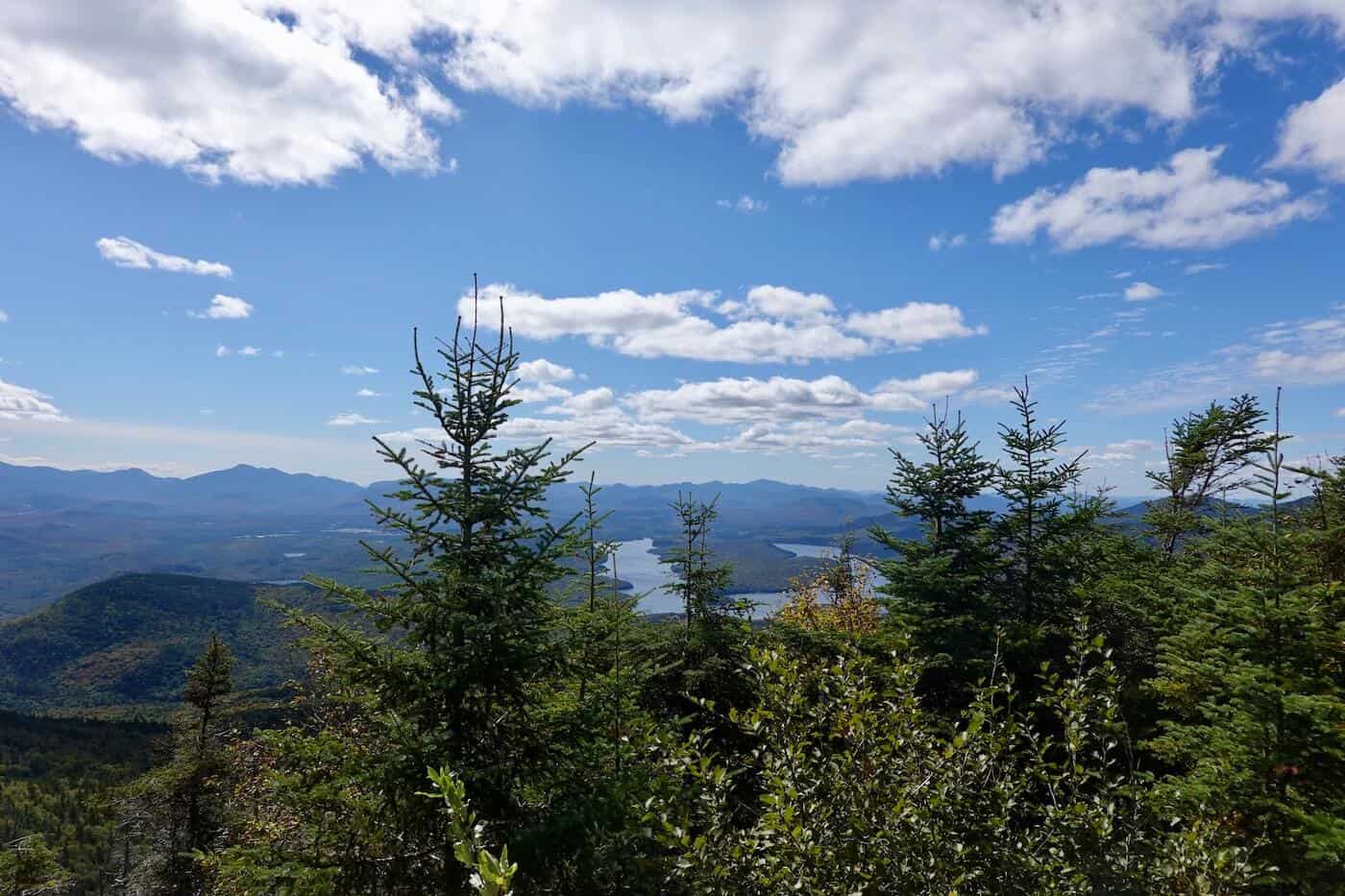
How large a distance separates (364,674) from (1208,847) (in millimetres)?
6740

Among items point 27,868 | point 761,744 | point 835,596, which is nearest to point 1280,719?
point 761,744

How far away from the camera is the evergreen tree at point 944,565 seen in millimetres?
13211

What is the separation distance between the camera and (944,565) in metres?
13.5

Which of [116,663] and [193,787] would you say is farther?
[116,663]

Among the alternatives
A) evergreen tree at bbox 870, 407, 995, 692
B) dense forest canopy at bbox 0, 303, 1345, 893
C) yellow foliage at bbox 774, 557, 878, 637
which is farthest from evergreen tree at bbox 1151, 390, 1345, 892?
yellow foliage at bbox 774, 557, 878, 637

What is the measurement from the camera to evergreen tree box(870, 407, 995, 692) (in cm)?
1321

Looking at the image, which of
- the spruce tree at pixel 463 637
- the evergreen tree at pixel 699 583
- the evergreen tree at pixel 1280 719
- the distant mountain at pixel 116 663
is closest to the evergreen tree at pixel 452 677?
the spruce tree at pixel 463 637

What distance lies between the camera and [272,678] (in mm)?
147750

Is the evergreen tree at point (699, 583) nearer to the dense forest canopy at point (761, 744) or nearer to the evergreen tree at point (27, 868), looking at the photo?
the dense forest canopy at point (761, 744)

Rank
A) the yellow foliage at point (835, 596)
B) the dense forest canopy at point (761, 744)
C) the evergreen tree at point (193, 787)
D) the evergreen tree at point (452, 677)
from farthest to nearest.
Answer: the yellow foliage at point (835, 596), the evergreen tree at point (193, 787), the evergreen tree at point (452, 677), the dense forest canopy at point (761, 744)

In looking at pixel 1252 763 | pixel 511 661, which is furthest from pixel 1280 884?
pixel 511 661

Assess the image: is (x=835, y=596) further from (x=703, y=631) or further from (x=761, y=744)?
(x=761, y=744)

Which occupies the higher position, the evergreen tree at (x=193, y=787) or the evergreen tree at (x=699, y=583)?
the evergreen tree at (x=699, y=583)

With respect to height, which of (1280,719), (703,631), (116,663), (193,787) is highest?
(1280,719)
